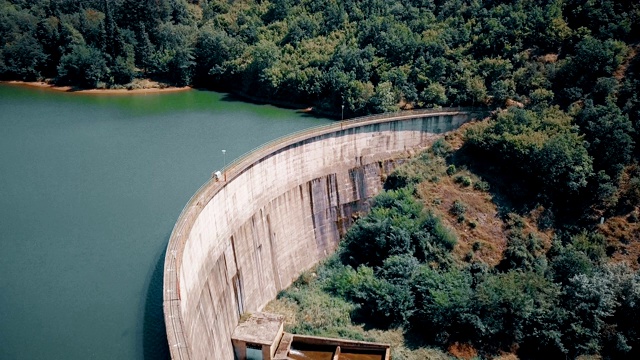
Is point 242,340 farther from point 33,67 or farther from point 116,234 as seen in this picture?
point 33,67

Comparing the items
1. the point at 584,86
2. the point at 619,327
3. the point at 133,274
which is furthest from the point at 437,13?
the point at 133,274

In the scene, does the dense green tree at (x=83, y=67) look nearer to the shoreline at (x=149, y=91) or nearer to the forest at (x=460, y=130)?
the forest at (x=460, y=130)

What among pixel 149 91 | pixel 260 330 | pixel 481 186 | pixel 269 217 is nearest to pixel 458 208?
pixel 481 186

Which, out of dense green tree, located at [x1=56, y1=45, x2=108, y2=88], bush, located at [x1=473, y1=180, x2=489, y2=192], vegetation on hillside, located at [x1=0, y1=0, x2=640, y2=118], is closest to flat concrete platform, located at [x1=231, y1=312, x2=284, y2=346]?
bush, located at [x1=473, y1=180, x2=489, y2=192]

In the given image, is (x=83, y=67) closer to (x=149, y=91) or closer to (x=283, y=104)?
(x=149, y=91)

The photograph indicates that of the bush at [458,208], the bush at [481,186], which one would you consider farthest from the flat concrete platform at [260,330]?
the bush at [481,186]
